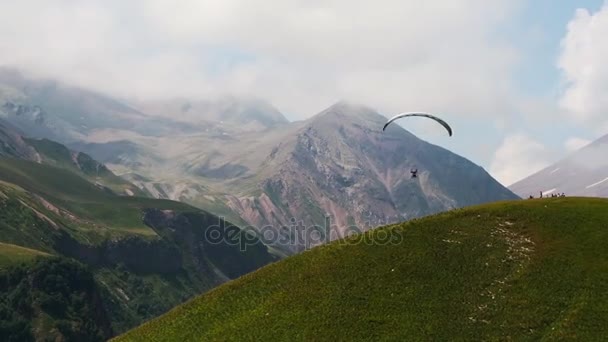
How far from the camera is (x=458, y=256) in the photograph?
99500 mm

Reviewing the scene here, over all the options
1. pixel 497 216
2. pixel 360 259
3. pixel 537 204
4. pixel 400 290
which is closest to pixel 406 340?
pixel 400 290

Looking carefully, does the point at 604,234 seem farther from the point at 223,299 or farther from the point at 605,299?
the point at 223,299

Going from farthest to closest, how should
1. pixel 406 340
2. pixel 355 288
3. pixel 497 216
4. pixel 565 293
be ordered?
1. pixel 497 216
2. pixel 355 288
3. pixel 565 293
4. pixel 406 340

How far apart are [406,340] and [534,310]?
17.3 meters

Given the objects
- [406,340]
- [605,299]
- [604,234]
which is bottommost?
[406,340]

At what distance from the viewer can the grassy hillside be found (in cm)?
8381

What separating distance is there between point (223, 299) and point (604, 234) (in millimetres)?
58752

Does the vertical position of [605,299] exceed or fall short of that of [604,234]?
it falls short

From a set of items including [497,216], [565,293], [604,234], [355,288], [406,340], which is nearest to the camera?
[406,340]

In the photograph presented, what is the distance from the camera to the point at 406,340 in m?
81.7

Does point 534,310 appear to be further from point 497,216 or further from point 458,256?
point 497,216

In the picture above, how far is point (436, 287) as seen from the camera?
3637 inches

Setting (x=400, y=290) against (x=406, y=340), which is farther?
(x=400, y=290)

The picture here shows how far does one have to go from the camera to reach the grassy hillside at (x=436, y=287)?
83.8 meters
